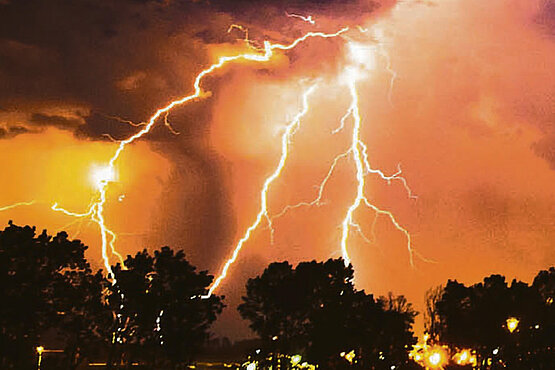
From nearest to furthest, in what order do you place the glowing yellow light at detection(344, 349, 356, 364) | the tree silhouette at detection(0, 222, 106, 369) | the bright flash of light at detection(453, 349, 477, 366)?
the tree silhouette at detection(0, 222, 106, 369) → the glowing yellow light at detection(344, 349, 356, 364) → the bright flash of light at detection(453, 349, 477, 366)

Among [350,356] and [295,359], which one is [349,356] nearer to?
[350,356]

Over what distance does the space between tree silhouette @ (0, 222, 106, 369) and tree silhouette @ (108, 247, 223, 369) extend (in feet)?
8.20

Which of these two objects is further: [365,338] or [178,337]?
[365,338]

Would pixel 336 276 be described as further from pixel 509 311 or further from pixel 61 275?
pixel 61 275

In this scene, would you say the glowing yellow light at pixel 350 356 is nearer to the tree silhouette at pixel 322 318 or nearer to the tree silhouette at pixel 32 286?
the tree silhouette at pixel 322 318

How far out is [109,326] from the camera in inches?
1190

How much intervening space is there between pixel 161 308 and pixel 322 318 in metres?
→ 7.85

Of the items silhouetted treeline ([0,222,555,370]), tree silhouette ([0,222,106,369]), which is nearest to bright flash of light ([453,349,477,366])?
silhouetted treeline ([0,222,555,370])

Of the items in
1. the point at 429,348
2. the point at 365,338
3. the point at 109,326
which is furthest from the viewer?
the point at 429,348

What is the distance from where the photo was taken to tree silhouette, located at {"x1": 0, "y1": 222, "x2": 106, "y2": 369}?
78.0 feet

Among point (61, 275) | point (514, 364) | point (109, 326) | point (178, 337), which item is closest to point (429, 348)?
point (514, 364)

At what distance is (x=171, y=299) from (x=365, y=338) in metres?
9.57

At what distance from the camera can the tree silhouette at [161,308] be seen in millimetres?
29953

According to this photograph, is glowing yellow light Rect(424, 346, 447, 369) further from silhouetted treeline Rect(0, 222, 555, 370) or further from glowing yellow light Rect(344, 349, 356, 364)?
glowing yellow light Rect(344, 349, 356, 364)
